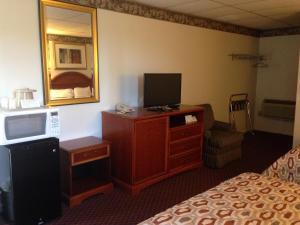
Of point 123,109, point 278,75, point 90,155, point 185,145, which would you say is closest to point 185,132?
point 185,145

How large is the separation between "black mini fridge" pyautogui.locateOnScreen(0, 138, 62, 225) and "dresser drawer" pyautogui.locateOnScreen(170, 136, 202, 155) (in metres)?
1.57

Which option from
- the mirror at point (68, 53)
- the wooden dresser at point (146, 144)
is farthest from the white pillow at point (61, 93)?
the wooden dresser at point (146, 144)

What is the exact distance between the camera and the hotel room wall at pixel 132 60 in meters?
2.74

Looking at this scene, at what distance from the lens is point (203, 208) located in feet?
5.64

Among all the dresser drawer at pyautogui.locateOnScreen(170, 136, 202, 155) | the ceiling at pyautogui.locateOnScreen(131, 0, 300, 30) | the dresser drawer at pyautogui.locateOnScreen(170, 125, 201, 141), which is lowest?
the dresser drawer at pyautogui.locateOnScreen(170, 136, 202, 155)

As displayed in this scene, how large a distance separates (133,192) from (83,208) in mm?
595

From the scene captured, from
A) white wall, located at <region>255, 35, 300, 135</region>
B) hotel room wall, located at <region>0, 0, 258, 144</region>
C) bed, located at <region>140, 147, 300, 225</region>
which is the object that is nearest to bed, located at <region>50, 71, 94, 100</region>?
hotel room wall, located at <region>0, 0, 258, 144</region>

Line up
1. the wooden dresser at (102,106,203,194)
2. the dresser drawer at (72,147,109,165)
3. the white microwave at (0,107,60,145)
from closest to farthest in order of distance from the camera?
the white microwave at (0,107,60,145) → the dresser drawer at (72,147,109,165) → the wooden dresser at (102,106,203,194)

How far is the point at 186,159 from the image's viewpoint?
388 centimetres

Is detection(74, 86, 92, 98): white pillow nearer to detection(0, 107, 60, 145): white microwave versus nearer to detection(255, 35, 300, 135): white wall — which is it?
detection(0, 107, 60, 145): white microwave

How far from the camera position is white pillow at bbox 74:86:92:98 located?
3.26 meters

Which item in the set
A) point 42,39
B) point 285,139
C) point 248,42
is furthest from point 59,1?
point 285,139

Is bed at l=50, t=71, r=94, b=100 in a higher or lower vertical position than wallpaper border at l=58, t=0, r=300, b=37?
lower

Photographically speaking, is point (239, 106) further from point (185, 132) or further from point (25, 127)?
point (25, 127)
